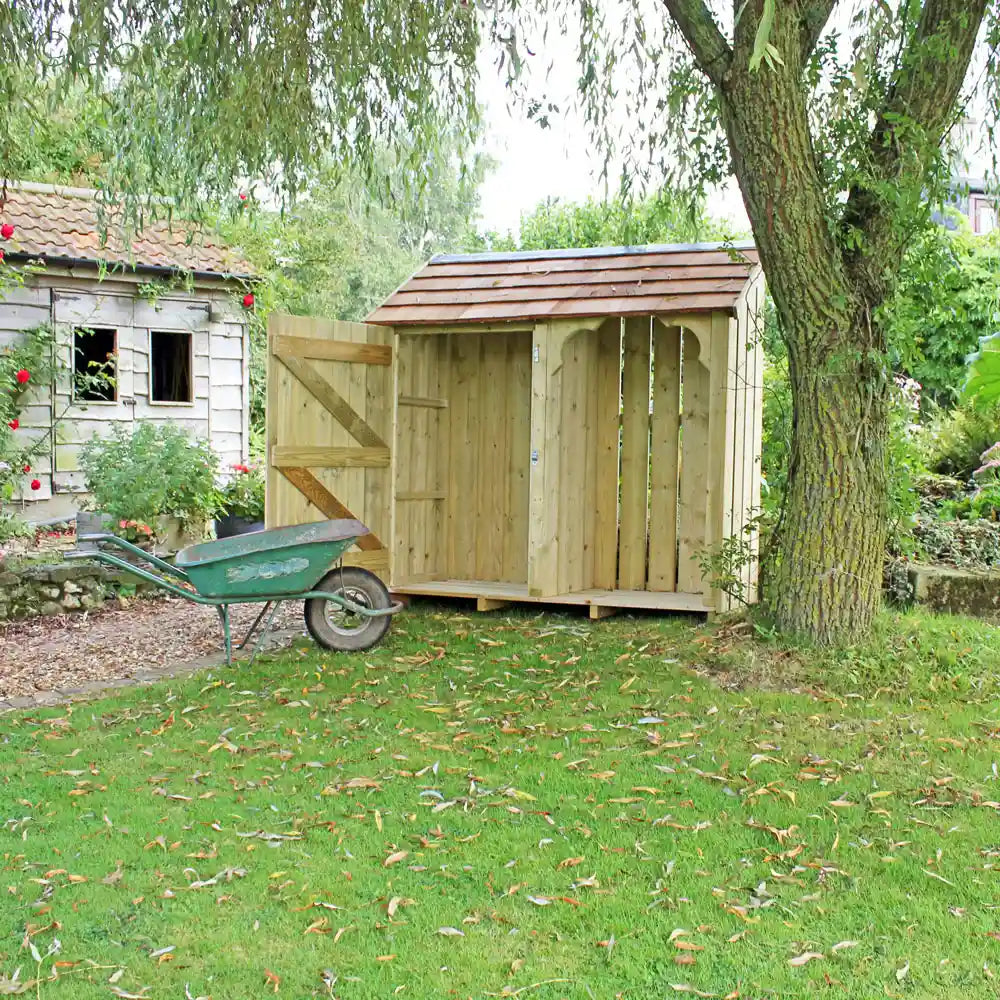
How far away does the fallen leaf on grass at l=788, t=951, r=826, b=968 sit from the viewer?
3100 millimetres

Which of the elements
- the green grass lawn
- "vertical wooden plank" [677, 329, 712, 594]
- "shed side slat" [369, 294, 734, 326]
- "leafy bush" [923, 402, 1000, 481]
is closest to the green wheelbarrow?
the green grass lawn

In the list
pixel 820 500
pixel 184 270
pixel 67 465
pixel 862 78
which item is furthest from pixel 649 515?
pixel 67 465

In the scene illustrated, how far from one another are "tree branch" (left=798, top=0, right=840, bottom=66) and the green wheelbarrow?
3.52 metres

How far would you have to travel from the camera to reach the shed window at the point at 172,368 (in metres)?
13.3

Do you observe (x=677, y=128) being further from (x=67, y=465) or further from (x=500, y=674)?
(x=67, y=465)

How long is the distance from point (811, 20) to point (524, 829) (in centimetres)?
437

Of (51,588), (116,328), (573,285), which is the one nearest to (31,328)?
(116,328)

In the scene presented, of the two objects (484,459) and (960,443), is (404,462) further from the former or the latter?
(960,443)

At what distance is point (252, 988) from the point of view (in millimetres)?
3014

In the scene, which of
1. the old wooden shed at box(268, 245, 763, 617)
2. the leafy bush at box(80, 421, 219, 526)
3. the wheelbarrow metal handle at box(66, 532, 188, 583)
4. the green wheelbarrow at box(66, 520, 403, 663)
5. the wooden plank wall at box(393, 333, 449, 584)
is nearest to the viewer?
the wheelbarrow metal handle at box(66, 532, 188, 583)

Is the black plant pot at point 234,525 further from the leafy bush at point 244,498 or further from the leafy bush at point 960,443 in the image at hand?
the leafy bush at point 960,443

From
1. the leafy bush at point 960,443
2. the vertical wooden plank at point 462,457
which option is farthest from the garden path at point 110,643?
the leafy bush at point 960,443

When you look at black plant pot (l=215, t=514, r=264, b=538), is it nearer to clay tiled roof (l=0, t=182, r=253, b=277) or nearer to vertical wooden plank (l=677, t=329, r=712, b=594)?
clay tiled roof (l=0, t=182, r=253, b=277)

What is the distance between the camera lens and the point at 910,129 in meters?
5.82
